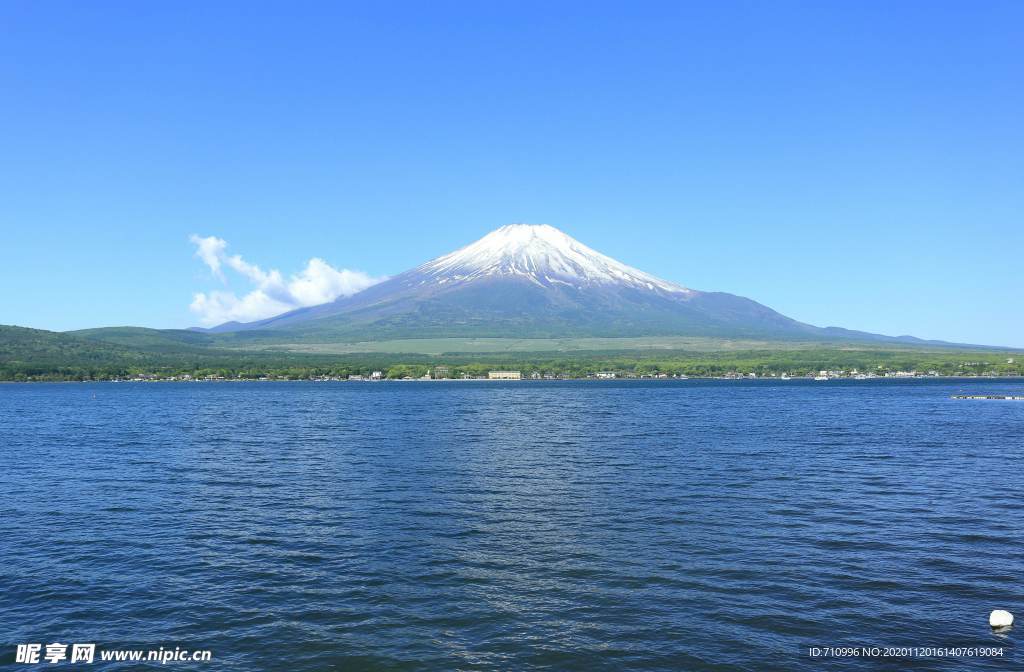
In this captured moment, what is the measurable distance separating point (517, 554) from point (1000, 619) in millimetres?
12706

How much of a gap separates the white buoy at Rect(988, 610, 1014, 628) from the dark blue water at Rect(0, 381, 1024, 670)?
0.37 m

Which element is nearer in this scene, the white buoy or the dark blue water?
the dark blue water

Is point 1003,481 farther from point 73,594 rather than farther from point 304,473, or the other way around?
point 73,594

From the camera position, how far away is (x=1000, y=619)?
1675 cm

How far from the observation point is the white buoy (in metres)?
16.7

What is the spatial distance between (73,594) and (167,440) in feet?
140

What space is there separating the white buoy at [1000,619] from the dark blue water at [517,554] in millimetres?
369

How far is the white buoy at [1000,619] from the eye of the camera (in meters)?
16.7

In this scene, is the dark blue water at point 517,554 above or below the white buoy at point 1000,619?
below

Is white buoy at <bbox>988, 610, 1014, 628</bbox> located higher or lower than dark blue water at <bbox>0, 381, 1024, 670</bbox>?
higher

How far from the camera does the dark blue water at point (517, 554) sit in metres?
16.6

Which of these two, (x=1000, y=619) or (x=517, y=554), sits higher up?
(x=1000, y=619)

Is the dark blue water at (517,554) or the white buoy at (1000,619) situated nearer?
the dark blue water at (517,554)

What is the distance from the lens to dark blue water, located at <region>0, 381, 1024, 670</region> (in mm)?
16578
